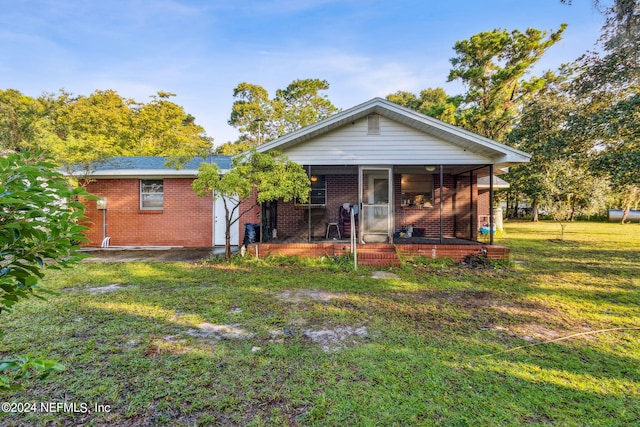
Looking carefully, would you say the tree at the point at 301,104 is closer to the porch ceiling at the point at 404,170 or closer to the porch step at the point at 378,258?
the porch ceiling at the point at 404,170

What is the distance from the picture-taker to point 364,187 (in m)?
9.66

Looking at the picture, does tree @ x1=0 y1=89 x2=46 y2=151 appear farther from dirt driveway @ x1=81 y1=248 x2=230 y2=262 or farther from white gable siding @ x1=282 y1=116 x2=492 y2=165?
white gable siding @ x1=282 y1=116 x2=492 y2=165

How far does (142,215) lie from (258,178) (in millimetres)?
6207

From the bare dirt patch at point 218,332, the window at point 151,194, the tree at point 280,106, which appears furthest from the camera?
the tree at point 280,106

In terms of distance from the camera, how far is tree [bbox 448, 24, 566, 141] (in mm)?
18266

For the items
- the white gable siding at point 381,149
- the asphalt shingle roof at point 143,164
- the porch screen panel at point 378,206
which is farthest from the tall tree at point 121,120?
the porch screen panel at point 378,206

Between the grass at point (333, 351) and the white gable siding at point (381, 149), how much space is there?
3.78 meters

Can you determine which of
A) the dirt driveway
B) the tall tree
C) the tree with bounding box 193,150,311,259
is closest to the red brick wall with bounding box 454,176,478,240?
the tree with bounding box 193,150,311,259

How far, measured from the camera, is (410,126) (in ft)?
27.9

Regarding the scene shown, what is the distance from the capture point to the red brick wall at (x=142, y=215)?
10.7 m

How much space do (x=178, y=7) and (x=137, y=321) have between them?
9687 mm

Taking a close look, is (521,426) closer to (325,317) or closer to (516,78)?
(325,317)

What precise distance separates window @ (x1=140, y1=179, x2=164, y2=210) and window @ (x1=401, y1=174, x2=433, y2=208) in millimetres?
9141

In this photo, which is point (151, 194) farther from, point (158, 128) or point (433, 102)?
point (433, 102)
